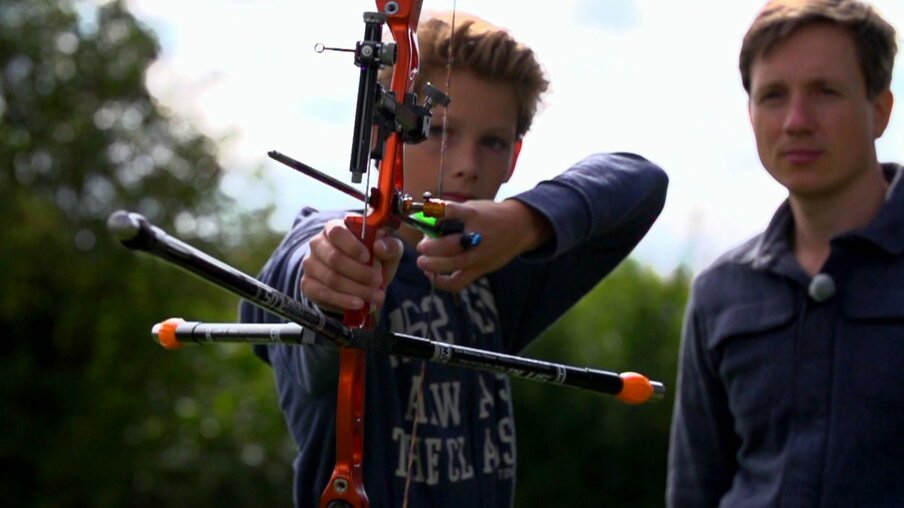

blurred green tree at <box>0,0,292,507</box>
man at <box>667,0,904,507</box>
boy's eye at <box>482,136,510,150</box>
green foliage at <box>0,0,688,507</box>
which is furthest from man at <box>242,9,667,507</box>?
blurred green tree at <box>0,0,292,507</box>

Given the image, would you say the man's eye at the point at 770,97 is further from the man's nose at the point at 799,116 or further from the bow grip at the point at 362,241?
the bow grip at the point at 362,241

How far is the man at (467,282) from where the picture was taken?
1.88 meters

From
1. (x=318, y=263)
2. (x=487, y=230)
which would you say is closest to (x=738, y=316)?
(x=487, y=230)

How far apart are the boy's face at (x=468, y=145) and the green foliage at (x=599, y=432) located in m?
3.40

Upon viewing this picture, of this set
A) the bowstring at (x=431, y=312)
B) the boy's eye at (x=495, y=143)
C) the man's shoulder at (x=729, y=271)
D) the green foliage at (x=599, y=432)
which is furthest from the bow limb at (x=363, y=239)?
the green foliage at (x=599, y=432)

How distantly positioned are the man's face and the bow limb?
90 cm

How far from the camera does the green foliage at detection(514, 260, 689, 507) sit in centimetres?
555

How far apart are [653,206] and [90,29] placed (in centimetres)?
509

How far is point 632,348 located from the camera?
576 centimetres

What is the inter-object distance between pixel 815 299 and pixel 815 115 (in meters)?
0.31

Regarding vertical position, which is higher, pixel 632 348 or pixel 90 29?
pixel 90 29

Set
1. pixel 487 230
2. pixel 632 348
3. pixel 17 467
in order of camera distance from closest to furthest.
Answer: pixel 487 230, pixel 632 348, pixel 17 467

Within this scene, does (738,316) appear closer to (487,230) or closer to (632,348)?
(487,230)

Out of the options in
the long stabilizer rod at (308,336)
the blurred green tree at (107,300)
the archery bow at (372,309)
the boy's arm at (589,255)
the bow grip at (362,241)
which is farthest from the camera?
the blurred green tree at (107,300)
